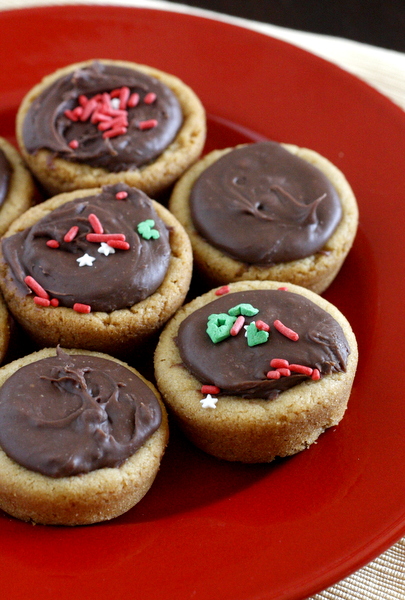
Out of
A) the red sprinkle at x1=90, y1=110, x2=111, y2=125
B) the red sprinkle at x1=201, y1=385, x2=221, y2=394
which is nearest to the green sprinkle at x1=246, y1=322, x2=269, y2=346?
the red sprinkle at x1=201, y1=385, x2=221, y2=394

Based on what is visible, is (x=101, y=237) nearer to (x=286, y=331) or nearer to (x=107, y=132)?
(x=107, y=132)

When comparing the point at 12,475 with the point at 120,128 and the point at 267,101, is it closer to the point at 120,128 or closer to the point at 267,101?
the point at 120,128

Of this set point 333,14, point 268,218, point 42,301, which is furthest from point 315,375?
point 333,14

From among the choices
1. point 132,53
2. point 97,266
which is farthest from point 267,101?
point 97,266

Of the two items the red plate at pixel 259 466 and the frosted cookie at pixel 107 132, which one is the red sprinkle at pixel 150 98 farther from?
the red plate at pixel 259 466

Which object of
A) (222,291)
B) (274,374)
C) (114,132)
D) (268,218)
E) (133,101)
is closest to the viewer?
(274,374)

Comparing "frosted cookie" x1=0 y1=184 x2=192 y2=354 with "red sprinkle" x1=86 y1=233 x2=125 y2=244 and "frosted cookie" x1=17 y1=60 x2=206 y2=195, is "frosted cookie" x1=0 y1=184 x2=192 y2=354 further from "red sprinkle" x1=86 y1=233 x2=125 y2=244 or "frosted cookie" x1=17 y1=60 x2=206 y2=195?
"frosted cookie" x1=17 y1=60 x2=206 y2=195
